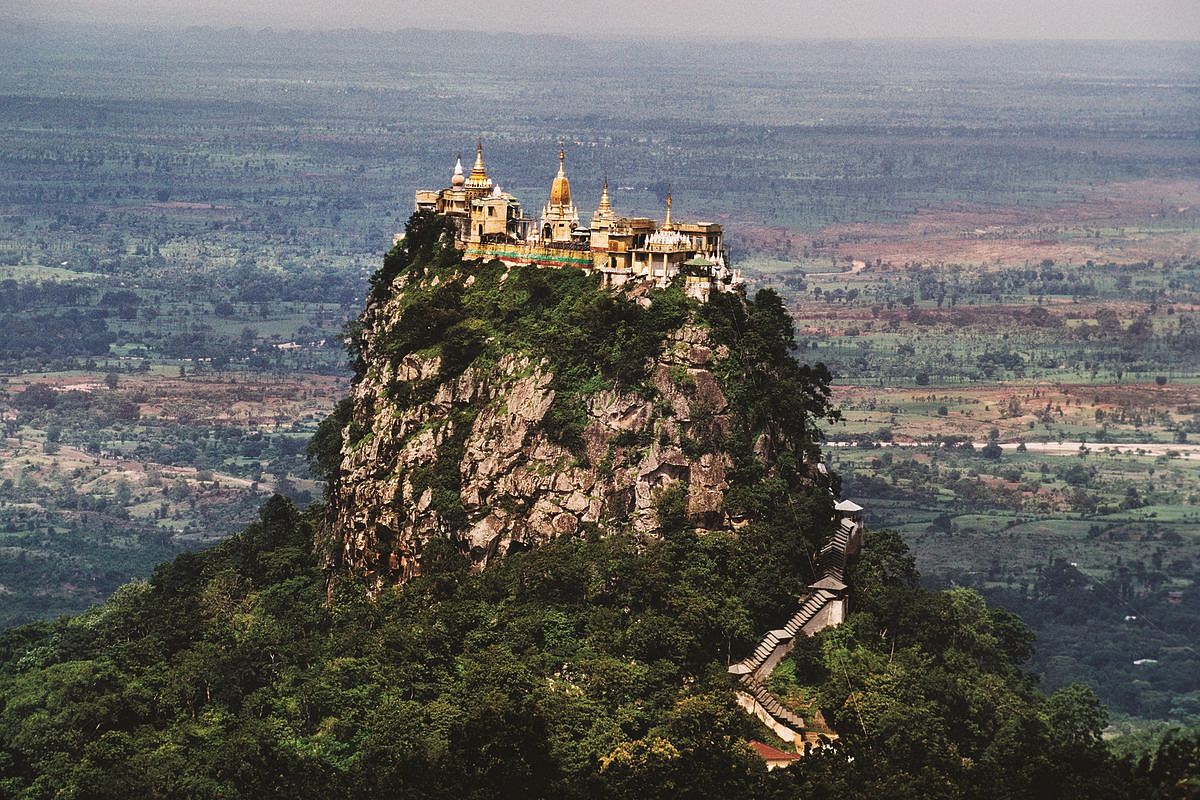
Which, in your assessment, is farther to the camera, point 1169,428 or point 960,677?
point 1169,428

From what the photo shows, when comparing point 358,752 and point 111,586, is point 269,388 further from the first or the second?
point 358,752

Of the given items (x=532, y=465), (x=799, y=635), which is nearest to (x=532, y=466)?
(x=532, y=465)

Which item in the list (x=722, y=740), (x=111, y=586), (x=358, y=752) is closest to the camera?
(x=722, y=740)

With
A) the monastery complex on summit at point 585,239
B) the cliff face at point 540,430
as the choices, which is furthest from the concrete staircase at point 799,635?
the monastery complex on summit at point 585,239

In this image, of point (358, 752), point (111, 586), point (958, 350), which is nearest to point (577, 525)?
point (358, 752)

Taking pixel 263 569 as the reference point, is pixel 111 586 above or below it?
below

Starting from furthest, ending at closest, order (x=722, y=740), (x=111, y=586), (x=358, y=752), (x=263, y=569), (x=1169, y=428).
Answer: (x=1169, y=428), (x=111, y=586), (x=263, y=569), (x=358, y=752), (x=722, y=740)

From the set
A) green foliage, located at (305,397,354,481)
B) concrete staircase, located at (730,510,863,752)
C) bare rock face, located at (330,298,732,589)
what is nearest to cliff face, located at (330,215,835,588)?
bare rock face, located at (330,298,732,589)

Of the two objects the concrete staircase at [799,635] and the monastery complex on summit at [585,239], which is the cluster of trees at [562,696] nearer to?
the concrete staircase at [799,635]
